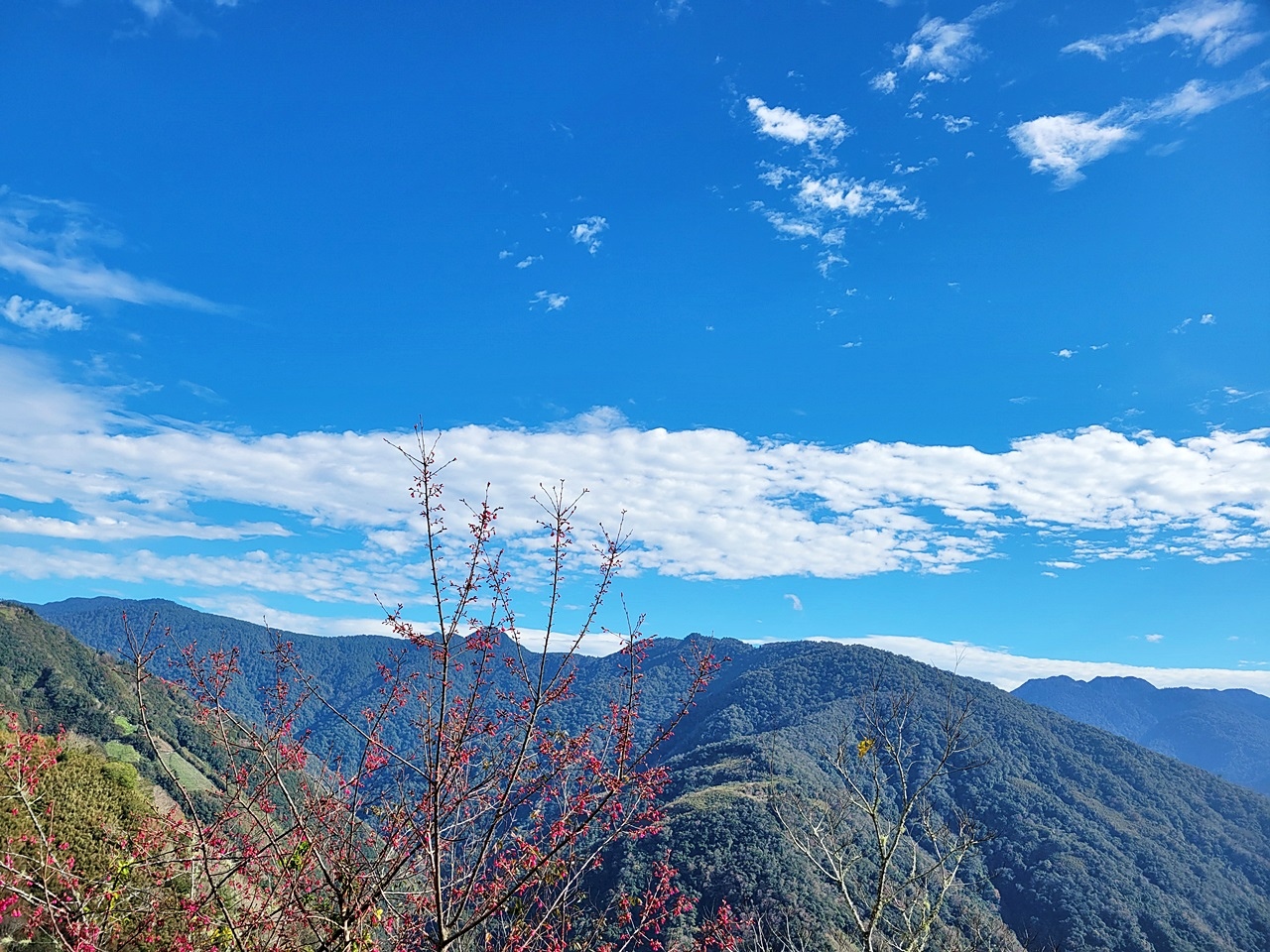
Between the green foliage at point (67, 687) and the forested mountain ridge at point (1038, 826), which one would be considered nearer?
the green foliage at point (67, 687)

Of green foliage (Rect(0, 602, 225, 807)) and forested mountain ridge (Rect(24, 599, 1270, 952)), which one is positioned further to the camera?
forested mountain ridge (Rect(24, 599, 1270, 952))

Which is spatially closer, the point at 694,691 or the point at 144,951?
the point at 694,691

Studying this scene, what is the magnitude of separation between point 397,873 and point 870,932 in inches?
308

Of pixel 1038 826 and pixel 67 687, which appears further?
pixel 1038 826

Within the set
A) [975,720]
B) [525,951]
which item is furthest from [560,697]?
[975,720]

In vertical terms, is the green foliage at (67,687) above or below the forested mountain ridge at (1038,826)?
above

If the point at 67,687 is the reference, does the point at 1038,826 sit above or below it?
below

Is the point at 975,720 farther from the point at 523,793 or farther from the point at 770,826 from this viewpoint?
the point at 523,793

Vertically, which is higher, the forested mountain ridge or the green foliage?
the green foliage

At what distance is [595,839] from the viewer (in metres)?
4.34

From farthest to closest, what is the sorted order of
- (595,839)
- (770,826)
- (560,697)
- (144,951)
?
1. (770,826)
2. (144,951)
3. (595,839)
4. (560,697)

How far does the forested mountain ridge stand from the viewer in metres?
74.3

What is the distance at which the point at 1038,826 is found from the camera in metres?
116

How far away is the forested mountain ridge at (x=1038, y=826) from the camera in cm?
7431
